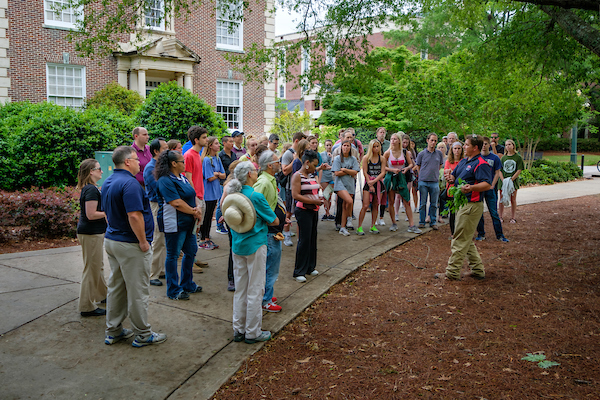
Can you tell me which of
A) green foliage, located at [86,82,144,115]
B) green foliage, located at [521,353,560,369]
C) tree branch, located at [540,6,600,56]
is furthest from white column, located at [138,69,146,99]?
green foliage, located at [521,353,560,369]

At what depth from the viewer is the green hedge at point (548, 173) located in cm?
2025

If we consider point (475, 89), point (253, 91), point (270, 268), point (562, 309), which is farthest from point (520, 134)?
point (270, 268)

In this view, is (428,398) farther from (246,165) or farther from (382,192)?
(382,192)

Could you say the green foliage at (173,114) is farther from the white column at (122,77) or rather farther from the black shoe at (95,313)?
the white column at (122,77)

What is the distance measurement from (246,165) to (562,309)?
163 inches

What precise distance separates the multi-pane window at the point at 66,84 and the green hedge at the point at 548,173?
1919 centimetres

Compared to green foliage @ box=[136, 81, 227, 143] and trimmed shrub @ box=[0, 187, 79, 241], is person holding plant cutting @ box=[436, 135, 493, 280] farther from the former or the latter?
green foliage @ box=[136, 81, 227, 143]

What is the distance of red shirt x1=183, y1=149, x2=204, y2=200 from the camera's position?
6.98m

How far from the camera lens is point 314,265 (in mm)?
6875

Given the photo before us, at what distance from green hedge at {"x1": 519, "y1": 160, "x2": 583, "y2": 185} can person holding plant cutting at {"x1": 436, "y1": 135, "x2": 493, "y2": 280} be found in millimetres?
14563

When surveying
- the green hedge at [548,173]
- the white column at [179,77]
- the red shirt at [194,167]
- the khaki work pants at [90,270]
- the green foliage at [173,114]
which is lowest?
the khaki work pants at [90,270]

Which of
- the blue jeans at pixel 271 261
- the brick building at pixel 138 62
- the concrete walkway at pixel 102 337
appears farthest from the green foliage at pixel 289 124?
the blue jeans at pixel 271 261

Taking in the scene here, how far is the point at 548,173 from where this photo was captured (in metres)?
21.9

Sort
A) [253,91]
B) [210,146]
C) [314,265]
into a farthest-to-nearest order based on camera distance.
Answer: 1. [253,91]
2. [210,146]
3. [314,265]
